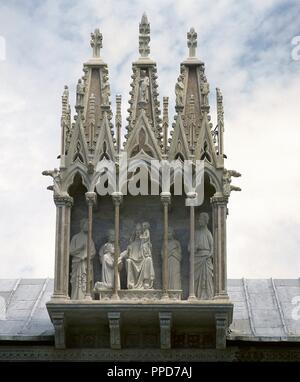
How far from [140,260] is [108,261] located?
0.68 meters

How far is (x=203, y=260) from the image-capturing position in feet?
109

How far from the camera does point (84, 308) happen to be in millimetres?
32125

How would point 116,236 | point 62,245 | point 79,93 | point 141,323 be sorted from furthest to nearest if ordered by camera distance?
point 79,93
point 62,245
point 116,236
point 141,323

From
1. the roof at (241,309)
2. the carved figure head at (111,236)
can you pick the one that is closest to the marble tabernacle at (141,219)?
the carved figure head at (111,236)

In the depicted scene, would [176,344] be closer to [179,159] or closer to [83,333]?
[83,333]

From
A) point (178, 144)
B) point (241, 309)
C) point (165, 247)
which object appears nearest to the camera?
point (165, 247)

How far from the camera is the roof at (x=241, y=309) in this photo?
33375 mm

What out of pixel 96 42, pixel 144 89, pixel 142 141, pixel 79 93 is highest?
pixel 96 42

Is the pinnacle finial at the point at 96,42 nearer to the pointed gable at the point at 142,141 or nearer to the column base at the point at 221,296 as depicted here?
the pointed gable at the point at 142,141

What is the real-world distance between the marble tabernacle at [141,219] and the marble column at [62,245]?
0.02 meters

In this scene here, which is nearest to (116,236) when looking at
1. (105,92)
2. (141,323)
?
(141,323)

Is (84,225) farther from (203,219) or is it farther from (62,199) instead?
(203,219)

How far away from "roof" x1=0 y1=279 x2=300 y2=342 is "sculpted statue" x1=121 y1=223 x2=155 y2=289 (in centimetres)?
205

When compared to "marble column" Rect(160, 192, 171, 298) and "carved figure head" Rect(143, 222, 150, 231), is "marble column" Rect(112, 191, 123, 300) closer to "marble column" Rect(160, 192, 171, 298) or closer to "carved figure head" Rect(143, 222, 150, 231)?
"carved figure head" Rect(143, 222, 150, 231)
